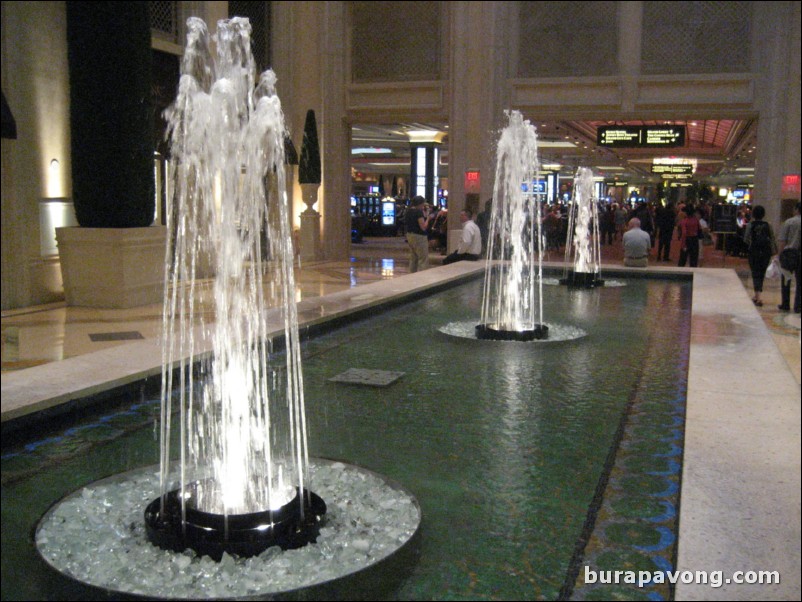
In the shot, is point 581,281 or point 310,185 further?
point 310,185

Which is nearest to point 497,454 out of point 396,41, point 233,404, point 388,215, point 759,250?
point 233,404

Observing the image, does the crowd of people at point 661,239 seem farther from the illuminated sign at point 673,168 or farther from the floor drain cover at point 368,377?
the illuminated sign at point 673,168

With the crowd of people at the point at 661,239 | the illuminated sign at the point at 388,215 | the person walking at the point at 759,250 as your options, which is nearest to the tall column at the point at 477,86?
the crowd of people at the point at 661,239

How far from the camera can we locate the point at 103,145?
33.4ft

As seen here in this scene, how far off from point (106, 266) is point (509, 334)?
5.41 meters

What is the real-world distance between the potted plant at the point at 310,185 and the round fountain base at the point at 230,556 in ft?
48.8

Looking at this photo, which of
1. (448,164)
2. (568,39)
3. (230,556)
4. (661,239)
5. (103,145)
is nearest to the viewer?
(230,556)

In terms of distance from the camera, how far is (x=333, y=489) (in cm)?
351

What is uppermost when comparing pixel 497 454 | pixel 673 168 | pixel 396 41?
pixel 396 41

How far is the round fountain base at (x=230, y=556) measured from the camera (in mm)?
2625

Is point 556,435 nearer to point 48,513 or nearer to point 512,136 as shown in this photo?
point 48,513

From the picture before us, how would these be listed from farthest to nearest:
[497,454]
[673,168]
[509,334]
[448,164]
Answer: [673,168] → [448,164] → [509,334] → [497,454]

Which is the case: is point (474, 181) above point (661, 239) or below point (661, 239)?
above

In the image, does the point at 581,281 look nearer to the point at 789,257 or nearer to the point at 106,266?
the point at 789,257
